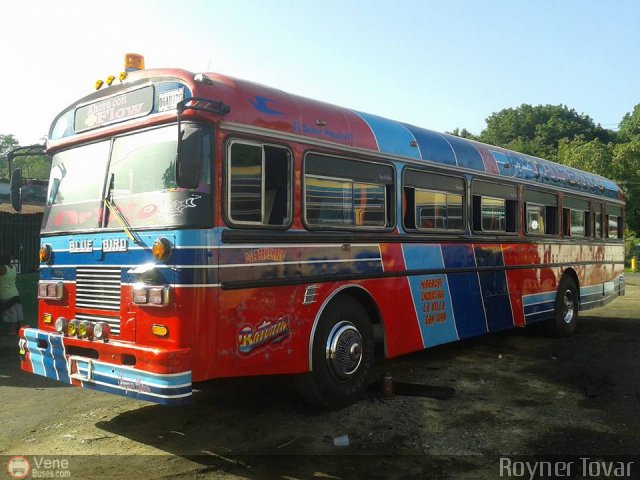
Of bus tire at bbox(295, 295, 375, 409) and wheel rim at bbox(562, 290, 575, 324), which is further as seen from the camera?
wheel rim at bbox(562, 290, 575, 324)

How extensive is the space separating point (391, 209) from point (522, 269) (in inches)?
135

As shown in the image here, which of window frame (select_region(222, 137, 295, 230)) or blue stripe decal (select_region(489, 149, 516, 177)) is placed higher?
blue stripe decal (select_region(489, 149, 516, 177))

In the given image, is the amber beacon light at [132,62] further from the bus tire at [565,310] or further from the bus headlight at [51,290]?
the bus tire at [565,310]

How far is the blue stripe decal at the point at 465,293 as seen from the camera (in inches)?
279

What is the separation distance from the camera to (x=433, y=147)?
6.88m

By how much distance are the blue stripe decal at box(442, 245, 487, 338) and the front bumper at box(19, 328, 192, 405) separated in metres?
3.94

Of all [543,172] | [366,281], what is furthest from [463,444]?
[543,172]

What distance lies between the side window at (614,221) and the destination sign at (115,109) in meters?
10.3

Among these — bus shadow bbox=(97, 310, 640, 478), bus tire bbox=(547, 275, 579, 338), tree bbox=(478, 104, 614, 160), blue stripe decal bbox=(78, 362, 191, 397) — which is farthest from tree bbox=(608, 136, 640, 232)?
blue stripe decal bbox=(78, 362, 191, 397)

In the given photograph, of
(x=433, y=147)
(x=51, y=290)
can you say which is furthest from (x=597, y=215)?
(x=51, y=290)

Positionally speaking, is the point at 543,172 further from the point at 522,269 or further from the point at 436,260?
the point at 436,260

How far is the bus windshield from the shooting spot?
4.37 meters

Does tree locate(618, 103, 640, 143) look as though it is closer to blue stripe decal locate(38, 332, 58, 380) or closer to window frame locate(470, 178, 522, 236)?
window frame locate(470, 178, 522, 236)

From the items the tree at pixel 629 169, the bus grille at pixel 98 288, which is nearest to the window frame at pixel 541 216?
the bus grille at pixel 98 288
